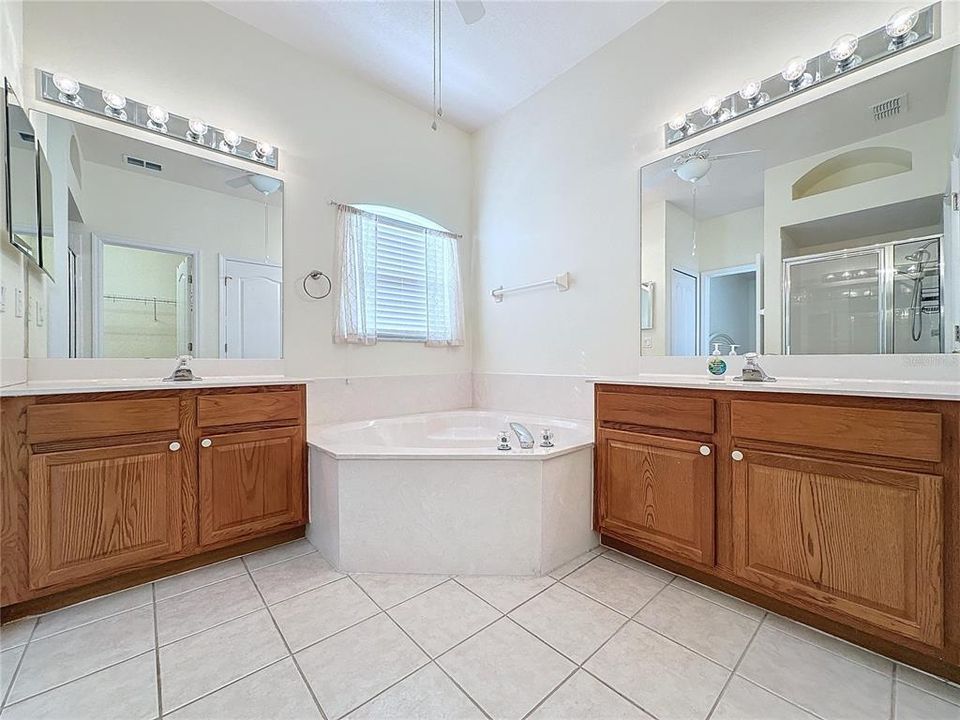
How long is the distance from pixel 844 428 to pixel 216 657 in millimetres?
2189

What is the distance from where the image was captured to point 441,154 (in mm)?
3324

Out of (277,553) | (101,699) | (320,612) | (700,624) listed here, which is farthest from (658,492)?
(101,699)

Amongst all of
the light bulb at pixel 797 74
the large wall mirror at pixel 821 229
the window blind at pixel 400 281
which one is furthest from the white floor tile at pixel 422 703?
the light bulb at pixel 797 74

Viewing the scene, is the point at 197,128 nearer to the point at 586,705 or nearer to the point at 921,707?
the point at 586,705

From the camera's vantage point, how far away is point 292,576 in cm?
192

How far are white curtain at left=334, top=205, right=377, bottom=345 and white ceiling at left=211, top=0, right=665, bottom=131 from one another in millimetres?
933

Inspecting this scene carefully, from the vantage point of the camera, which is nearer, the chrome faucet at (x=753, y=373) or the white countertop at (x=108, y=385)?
the white countertop at (x=108, y=385)

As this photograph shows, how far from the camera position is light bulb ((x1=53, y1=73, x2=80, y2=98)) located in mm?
1922

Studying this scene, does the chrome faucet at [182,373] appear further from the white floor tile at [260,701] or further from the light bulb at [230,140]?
the white floor tile at [260,701]

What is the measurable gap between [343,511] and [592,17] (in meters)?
2.92

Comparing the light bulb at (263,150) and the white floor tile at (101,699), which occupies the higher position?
the light bulb at (263,150)

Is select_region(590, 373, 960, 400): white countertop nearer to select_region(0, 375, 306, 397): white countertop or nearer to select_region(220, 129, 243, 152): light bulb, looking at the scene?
select_region(0, 375, 306, 397): white countertop

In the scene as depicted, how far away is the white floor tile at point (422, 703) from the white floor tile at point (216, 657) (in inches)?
16.4

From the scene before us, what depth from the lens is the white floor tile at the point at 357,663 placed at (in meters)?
1.23
